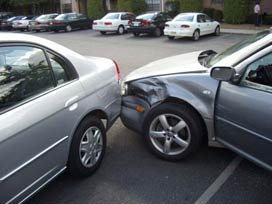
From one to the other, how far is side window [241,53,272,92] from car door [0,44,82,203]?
166 cm

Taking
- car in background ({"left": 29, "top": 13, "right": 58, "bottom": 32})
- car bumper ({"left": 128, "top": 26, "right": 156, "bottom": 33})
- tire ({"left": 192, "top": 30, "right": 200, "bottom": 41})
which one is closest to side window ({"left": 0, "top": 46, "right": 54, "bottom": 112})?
tire ({"left": 192, "top": 30, "right": 200, "bottom": 41})

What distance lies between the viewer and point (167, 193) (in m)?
3.13

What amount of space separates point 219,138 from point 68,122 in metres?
1.57

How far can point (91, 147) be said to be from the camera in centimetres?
339

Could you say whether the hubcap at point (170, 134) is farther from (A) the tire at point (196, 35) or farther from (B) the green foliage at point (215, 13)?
(B) the green foliage at point (215, 13)

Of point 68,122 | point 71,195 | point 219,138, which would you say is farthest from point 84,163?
point 219,138

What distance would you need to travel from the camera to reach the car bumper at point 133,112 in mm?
3846

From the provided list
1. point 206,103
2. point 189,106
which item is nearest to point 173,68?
point 189,106

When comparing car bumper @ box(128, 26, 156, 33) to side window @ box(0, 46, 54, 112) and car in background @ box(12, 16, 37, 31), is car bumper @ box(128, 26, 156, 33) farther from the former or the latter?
side window @ box(0, 46, 54, 112)

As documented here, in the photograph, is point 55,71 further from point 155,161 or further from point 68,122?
point 155,161

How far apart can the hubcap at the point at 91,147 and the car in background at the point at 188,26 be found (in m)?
13.9

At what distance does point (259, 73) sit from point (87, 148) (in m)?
1.89

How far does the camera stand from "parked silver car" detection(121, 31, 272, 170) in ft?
9.60

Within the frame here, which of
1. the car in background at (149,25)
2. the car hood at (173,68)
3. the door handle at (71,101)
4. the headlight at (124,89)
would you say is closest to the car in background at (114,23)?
the car in background at (149,25)
